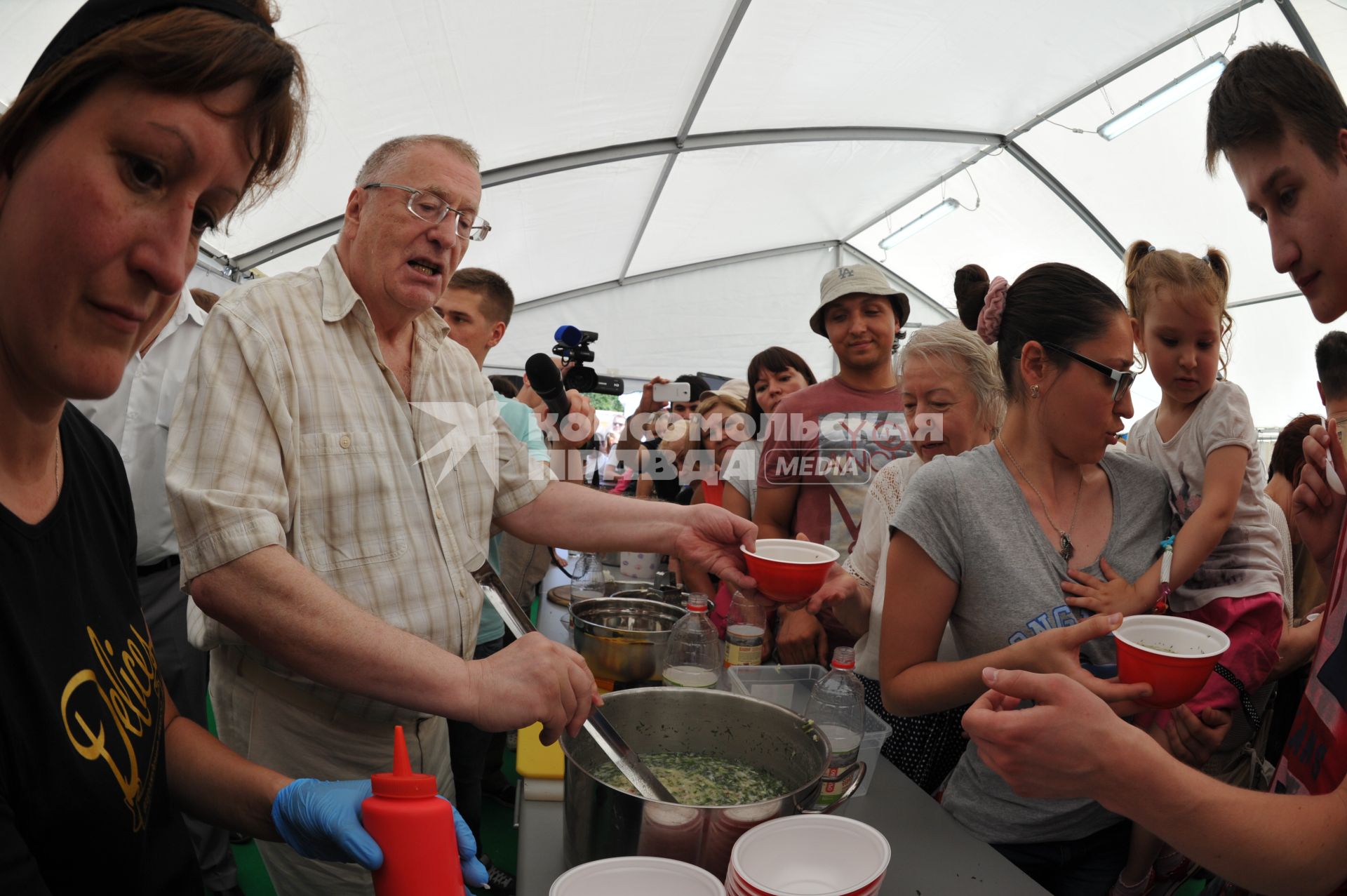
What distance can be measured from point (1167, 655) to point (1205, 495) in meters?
1.29

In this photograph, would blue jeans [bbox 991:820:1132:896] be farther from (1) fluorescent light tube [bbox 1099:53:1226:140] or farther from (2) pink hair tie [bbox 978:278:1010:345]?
(1) fluorescent light tube [bbox 1099:53:1226:140]

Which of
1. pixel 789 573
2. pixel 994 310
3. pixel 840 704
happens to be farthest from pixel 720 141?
pixel 840 704

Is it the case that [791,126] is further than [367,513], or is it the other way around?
[791,126]

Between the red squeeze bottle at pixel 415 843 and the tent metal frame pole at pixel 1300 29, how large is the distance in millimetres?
6753

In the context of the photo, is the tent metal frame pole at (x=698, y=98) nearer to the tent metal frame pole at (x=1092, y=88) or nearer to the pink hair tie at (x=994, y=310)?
the tent metal frame pole at (x=1092, y=88)

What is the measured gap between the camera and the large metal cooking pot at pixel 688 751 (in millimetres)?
975

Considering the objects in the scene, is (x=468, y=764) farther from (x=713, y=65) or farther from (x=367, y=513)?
(x=713, y=65)

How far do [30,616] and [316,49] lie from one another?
14.6ft

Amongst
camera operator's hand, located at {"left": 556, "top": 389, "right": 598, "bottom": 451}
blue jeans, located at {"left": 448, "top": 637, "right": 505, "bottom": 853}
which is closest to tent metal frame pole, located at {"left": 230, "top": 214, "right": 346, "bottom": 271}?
camera operator's hand, located at {"left": 556, "top": 389, "right": 598, "bottom": 451}

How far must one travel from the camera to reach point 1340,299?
1.21m

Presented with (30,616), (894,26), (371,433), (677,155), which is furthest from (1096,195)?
(30,616)

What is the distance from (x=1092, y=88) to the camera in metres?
6.28

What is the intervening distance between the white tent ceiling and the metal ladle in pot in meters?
2.73

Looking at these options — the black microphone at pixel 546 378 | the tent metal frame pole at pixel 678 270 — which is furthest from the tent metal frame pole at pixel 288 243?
the tent metal frame pole at pixel 678 270
